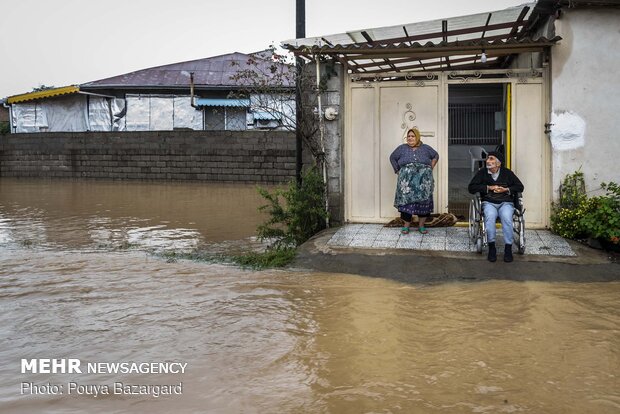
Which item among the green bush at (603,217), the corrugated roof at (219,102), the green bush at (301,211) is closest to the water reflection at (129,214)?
the green bush at (301,211)

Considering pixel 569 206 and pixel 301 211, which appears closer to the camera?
pixel 569 206

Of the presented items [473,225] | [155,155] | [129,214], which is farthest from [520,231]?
[155,155]

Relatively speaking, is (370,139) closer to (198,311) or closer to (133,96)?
(198,311)

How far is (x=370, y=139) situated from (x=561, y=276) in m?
3.56

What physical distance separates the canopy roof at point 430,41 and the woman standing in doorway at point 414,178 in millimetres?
1148

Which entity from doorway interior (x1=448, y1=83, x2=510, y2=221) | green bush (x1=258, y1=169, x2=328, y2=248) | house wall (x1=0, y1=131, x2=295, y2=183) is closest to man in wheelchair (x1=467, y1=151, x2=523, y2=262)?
green bush (x1=258, y1=169, x2=328, y2=248)

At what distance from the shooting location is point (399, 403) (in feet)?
13.7

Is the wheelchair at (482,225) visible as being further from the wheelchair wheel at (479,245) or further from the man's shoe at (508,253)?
the man's shoe at (508,253)

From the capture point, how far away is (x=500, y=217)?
746 cm

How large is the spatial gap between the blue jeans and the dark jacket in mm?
67

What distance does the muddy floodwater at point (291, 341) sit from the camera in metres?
4.25

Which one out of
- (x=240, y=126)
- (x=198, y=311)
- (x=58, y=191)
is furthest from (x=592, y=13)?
(x=240, y=126)

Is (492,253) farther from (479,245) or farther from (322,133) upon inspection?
(322,133)

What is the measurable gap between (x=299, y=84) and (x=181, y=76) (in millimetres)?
20408
